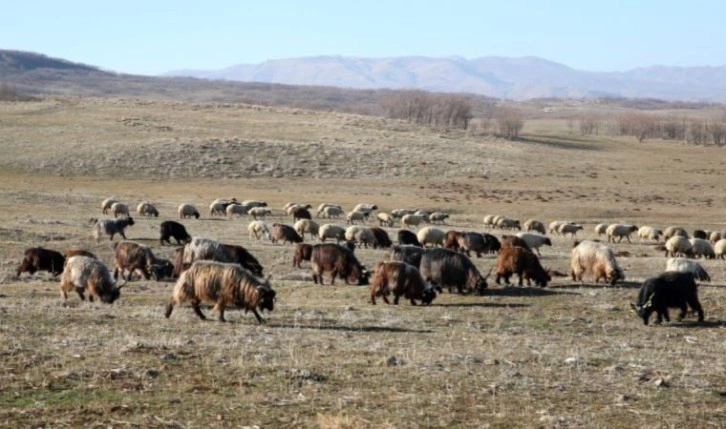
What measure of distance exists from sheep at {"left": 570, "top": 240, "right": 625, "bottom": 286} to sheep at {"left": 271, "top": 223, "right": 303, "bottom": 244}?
15.0m


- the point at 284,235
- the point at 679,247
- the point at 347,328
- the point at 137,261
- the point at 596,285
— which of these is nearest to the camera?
the point at 347,328

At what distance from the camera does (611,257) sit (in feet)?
76.1

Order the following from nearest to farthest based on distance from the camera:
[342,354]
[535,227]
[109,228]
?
[342,354]
[109,228]
[535,227]

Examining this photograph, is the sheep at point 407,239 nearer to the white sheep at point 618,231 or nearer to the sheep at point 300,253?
the sheep at point 300,253

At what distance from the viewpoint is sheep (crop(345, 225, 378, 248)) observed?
3578cm

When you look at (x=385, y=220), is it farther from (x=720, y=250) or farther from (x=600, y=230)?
(x=720, y=250)

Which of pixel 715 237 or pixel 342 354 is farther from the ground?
pixel 342 354

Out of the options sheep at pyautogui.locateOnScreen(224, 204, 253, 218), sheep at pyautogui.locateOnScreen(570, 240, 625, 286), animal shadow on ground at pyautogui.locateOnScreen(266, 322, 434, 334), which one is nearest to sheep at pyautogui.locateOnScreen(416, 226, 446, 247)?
sheep at pyautogui.locateOnScreen(570, 240, 625, 286)

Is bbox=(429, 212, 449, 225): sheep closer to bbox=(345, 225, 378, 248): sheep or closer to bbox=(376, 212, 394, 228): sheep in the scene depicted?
bbox=(376, 212, 394, 228): sheep

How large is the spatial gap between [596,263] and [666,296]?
5.34 m

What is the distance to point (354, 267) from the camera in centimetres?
2347

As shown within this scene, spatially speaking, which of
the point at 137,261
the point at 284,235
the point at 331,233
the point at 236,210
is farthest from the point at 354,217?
the point at 137,261


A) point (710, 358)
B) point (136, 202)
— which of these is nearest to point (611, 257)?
point (710, 358)

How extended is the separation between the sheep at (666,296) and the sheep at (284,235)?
20109 mm
